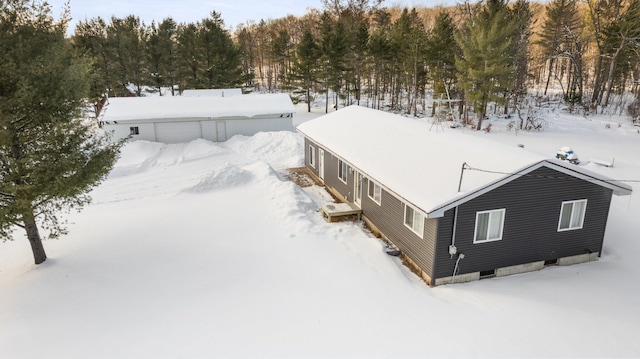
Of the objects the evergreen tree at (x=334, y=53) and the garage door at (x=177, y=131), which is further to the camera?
the evergreen tree at (x=334, y=53)

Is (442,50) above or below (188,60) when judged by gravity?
above

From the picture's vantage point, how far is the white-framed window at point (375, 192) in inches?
513

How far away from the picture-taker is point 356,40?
39938 mm

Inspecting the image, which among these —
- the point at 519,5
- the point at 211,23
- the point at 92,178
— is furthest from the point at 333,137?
the point at 519,5

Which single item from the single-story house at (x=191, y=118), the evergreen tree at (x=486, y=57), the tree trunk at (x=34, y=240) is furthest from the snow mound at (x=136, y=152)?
the evergreen tree at (x=486, y=57)

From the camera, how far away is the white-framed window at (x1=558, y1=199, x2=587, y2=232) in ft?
35.4

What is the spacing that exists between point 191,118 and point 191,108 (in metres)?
1.43

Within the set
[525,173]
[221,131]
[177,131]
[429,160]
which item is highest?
[525,173]

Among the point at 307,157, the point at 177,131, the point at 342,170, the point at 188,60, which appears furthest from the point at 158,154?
the point at 188,60

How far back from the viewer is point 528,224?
414 inches

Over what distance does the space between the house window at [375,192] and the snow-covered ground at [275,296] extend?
1163 millimetres

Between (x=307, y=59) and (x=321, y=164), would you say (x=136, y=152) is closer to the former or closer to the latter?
(x=321, y=164)

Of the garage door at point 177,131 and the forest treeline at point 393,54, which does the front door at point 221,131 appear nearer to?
the garage door at point 177,131

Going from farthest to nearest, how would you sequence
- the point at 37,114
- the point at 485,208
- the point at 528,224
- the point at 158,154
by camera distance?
the point at 158,154, the point at 528,224, the point at 485,208, the point at 37,114
